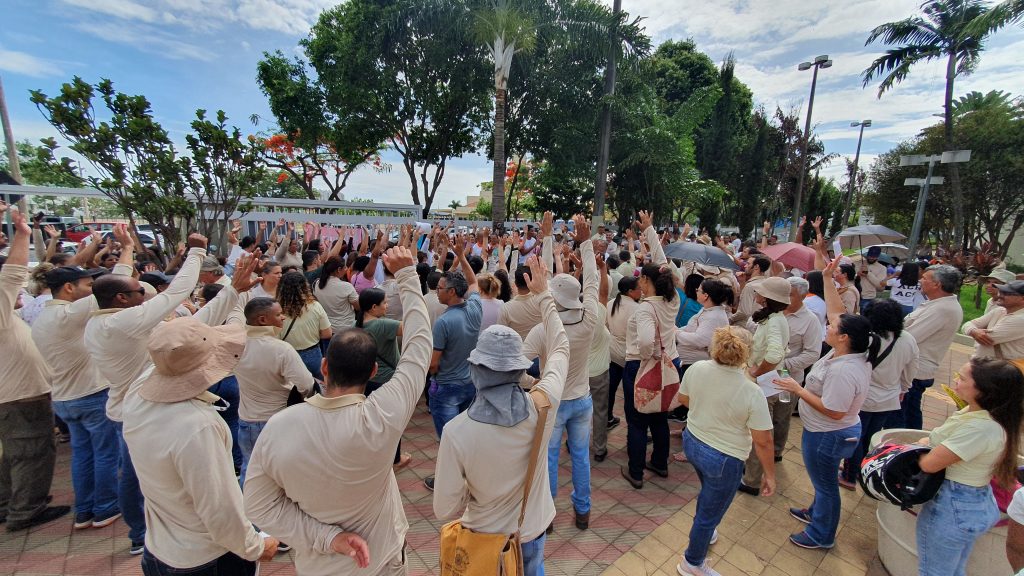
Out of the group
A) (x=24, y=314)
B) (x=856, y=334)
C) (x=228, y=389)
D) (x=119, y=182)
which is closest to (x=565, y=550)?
(x=856, y=334)

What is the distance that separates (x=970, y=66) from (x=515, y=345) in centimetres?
2099

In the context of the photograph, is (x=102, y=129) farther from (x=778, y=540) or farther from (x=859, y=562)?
(x=859, y=562)

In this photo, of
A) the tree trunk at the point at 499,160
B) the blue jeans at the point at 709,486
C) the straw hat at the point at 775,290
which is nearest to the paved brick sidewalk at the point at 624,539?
the blue jeans at the point at 709,486

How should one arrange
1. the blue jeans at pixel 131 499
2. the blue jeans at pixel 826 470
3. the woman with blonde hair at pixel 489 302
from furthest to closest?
the woman with blonde hair at pixel 489 302
the blue jeans at pixel 826 470
the blue jeans at pixel 131 499

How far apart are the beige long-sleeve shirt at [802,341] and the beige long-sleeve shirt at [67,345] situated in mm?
5738

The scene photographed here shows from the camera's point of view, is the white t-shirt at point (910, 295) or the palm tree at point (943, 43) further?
the palm tree at point (943, 43)

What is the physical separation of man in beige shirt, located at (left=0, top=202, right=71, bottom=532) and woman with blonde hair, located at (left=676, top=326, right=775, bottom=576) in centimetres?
483

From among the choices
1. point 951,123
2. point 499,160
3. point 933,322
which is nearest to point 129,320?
point 933,322

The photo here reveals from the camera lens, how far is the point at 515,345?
1.94 metres

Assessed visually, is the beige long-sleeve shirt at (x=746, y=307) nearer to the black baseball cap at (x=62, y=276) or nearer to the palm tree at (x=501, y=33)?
the black baseball cap at (x=62, y=276)

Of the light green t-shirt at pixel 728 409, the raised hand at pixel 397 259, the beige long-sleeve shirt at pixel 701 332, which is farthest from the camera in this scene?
the beige long-sleeve shirt at pixel 701 332

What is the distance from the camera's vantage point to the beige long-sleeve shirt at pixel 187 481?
177 cm

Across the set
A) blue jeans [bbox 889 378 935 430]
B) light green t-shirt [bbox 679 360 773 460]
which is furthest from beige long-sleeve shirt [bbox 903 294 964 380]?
light green t-shirt [bbox 679 360 773 460]

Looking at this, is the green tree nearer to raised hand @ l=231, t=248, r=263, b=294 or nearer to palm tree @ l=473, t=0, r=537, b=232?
palm tree @ l=473, t=0, r=537, b=232
